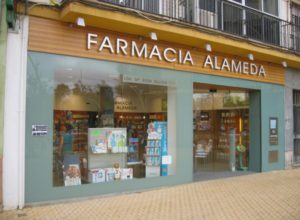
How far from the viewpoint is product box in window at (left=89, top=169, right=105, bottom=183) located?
851 cm

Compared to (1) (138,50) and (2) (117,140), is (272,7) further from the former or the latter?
(2) (117,140)

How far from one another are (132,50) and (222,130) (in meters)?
5.63

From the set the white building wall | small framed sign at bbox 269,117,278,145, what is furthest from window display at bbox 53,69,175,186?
small framed sign at bbox 269,117,278,145

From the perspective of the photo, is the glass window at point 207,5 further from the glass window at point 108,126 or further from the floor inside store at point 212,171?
the floor inside store at point 212,171

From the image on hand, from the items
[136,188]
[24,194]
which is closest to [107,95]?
[136,188]

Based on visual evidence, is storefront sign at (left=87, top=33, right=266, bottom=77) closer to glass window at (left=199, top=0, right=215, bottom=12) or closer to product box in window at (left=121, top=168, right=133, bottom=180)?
glass window at (left=199, top=0, right=215, bottom=12)

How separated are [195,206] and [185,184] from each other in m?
2.42

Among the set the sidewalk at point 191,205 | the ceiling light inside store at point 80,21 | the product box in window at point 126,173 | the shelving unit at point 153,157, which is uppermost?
the ceiling light inside store at point 80,21

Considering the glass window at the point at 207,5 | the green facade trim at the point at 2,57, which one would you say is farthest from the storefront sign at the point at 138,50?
the green facade trim at the point at 2,57

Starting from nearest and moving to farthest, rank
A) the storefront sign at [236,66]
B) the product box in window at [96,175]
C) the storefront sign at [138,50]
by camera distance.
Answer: the storefront sign at [138,50] → the product box in window at [96,175] → the storefront sign at [236,66]

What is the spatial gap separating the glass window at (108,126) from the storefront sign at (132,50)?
17.5 inches

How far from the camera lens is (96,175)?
8.63 meters

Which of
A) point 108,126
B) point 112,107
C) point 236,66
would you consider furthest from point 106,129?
point 236,66

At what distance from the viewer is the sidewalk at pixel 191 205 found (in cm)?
675
